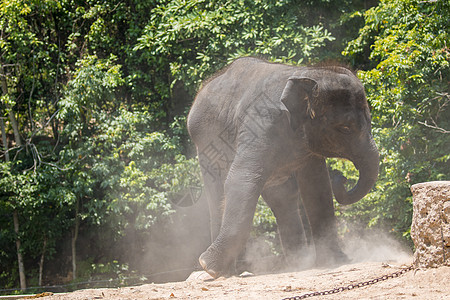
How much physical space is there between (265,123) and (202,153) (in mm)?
1250

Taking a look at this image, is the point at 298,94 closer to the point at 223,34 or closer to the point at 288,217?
the point at 288,217

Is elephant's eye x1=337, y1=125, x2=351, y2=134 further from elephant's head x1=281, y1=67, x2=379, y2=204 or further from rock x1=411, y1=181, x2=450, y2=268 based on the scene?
rock x1=411, y1=181, x2=450, y2=268

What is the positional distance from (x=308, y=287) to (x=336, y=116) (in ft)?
6.29

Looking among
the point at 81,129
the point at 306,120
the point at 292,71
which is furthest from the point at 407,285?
the point at 81,129

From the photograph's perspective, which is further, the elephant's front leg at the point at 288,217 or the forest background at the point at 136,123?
the forest background at the point at 136,123

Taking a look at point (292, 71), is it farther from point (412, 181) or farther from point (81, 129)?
point (81, 129)

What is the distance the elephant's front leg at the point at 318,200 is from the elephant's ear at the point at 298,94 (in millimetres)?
678

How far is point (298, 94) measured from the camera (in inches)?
221

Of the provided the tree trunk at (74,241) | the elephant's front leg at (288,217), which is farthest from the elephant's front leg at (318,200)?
the tree trunk at (74,241)

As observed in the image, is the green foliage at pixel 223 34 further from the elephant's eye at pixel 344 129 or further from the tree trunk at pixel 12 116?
the elephant's eye at pixel 344 129

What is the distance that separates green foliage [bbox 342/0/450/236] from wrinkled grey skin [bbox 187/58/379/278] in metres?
2.53

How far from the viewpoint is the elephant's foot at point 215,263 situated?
5645 millimetres

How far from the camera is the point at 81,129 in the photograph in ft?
36.6

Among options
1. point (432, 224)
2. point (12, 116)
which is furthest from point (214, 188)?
point (12, 116)
